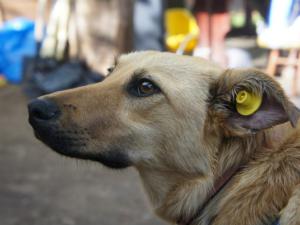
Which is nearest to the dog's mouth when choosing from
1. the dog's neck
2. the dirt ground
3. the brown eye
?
the dog's neck

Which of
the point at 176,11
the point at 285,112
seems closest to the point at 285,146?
the point at 285,112

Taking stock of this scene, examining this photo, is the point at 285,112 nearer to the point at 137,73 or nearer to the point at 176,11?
the point at 137,73

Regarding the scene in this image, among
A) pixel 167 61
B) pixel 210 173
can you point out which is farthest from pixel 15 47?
pixel 210 173

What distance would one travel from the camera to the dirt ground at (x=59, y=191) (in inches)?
201

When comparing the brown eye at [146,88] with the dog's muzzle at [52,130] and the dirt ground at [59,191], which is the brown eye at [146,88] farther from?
the dirt ground at [59,191]

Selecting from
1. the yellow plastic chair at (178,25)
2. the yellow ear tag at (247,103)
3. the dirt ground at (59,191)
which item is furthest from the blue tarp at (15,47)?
the yellow ear tag at (247,103)

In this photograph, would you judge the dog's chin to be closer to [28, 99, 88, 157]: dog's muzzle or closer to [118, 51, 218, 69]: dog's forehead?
[28, 99, 88, 157]: dog's muzzle

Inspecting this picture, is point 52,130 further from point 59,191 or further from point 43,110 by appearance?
point 59,191

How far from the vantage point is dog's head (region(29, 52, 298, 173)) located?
2693 millimetres

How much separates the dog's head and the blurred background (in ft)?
7.72

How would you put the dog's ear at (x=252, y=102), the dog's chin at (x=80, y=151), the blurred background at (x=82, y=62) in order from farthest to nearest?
the blurred background at (x=82, y=62)
the dog's chin at (x=80, y=151)
the dog's ear at (x=252, y=102)

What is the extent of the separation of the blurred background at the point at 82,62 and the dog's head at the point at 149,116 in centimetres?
235

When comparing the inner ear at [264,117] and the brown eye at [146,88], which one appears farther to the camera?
the brown eye at [146,88]

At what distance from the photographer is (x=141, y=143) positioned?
2805mm
